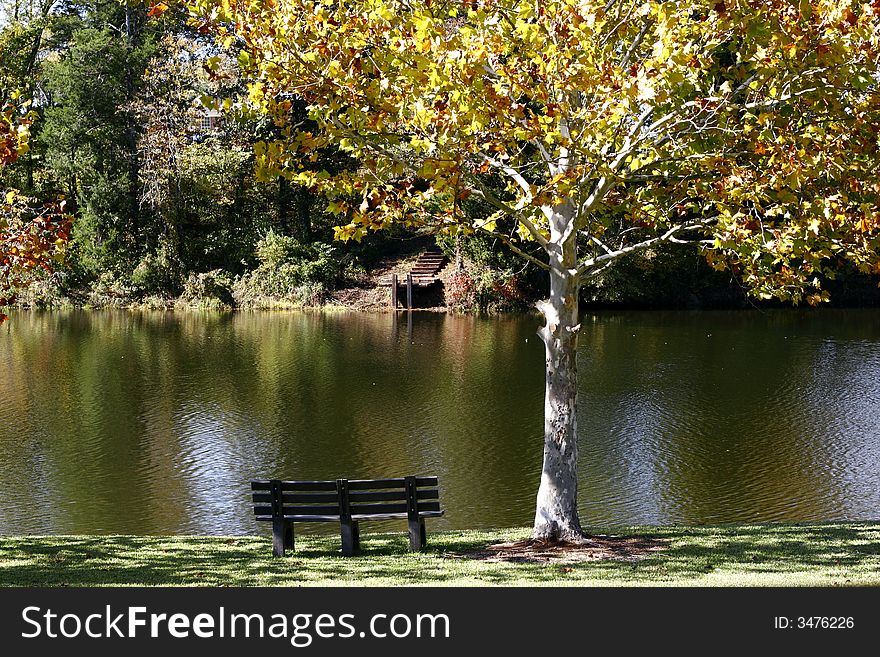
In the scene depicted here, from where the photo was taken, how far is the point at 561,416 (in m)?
10.8

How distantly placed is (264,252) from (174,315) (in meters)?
6.04

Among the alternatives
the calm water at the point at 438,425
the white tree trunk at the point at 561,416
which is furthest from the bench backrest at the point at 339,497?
the calm water at the point at 438,425

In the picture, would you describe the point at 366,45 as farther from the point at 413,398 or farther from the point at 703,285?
the point at 703,285

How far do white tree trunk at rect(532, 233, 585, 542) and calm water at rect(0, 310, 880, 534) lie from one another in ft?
9.96

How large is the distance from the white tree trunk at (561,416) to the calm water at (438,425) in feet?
9.96

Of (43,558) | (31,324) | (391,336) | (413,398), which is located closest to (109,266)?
(31,324)

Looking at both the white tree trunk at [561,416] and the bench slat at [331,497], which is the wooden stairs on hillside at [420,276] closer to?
the white tree trunk at [561,416]

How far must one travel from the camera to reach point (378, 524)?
14016 mm

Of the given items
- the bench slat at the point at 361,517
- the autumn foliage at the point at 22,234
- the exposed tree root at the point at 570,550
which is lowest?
the exposed tree root at the point at 570,550

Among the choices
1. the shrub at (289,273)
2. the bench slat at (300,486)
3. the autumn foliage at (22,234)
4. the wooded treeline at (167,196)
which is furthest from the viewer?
the shrub at (289,273)

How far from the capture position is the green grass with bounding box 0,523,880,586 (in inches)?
345

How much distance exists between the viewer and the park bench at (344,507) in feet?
34.0

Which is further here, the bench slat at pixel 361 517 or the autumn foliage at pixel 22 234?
the bench slat at pixel 361 517

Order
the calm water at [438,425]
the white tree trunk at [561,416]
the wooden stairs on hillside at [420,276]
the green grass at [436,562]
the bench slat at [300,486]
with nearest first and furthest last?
the green grass at [436,562], the bench slat at [300,486], the white tree trunk at [561,416], the calm water at [438,425], the wooden stairs on hillside at [420,276]
